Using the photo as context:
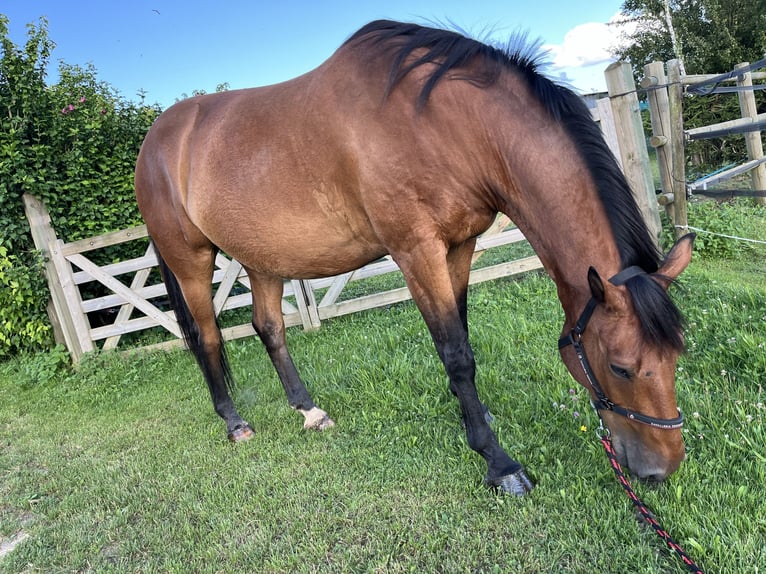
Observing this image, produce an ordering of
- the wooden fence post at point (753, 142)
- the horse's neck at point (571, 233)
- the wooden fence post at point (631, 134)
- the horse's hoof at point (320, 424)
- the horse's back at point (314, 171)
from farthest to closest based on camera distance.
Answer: the wooden fence post at point (753, 142)
the wooden fence post at point (631, 134)
the horse's hoof at point (320, 424)
the horse's back at point (314, 171)
the horse's neck at point (571, 233)

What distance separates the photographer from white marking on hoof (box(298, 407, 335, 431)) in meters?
3.14

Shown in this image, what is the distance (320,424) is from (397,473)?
89 centimetres

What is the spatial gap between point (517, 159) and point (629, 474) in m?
1.38

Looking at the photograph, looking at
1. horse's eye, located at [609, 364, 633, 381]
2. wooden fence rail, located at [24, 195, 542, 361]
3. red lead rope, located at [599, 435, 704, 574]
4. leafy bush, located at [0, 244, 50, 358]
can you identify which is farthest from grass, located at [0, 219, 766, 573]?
leafy bush, located at [0, 244, 50, 358]

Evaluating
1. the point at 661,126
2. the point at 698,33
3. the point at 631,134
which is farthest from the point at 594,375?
the point at 698,33

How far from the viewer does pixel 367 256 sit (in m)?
2.71

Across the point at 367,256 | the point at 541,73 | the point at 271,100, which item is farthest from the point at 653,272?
the point at 271,100

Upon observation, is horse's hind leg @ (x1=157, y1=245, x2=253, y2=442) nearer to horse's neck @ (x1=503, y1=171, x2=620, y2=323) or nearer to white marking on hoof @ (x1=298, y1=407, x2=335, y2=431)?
white marking on hoof @ (x1=298, y1=407, x2=335, y2=431)

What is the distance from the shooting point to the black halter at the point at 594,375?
1.69m

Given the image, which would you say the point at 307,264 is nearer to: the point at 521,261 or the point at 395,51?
the point at 395,51

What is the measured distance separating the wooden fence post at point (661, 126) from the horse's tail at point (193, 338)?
15.4 feet

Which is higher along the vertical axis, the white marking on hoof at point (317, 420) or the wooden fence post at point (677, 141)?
the wooden fence post at point (677, 141)

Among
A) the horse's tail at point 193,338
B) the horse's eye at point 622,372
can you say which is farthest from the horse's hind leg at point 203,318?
the horse's eye at point 622,372

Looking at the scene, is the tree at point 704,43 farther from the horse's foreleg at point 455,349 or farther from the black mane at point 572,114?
the horse's foreleg at point 455,349
